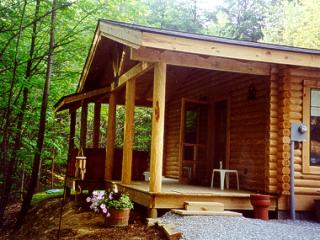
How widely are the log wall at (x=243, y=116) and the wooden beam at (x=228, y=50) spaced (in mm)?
944

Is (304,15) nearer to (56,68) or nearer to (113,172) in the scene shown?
(56,68)

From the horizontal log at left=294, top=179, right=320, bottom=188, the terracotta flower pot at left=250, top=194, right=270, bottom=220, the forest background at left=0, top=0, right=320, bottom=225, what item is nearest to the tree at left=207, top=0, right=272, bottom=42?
the forest background at left=0, top=0, right=320, bottom=225

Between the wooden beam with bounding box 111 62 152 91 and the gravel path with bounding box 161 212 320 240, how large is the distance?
2806mm

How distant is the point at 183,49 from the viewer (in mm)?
6590

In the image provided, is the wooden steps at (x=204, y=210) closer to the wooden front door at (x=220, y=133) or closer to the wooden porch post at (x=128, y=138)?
the wooden porch post at (x=128, y=138)

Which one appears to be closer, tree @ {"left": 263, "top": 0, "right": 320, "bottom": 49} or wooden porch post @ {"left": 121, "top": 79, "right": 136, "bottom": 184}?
wooden porch post @ {"left": 121, "top": 79, "right": 136, "bottom": 184}

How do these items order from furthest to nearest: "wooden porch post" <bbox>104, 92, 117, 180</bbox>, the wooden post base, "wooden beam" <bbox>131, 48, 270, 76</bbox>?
1. "wooden porch post" <bbox>104, 92, 117, 180</bbox>
2. "wooden beam" <bbox>131, 48, 270, 76</bbox>
3. the wooden post base

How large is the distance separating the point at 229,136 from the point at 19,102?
7.07 m

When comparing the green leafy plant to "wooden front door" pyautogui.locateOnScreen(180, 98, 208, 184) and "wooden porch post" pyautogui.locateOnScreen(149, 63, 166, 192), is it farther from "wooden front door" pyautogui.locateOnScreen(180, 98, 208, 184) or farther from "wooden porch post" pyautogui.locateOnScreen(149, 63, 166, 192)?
"wooden front door" pyautogui.locateOnScreen(180, 98, 208, 184)

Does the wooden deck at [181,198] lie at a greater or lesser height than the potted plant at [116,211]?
greater

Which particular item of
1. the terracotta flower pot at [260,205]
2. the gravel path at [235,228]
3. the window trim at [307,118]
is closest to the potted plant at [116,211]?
the gravel path at [235,228]

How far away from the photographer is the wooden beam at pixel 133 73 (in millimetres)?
7616

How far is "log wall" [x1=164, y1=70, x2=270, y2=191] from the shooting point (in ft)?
27.8

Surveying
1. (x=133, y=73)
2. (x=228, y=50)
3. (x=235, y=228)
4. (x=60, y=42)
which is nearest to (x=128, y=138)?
(x=133, y=73)
